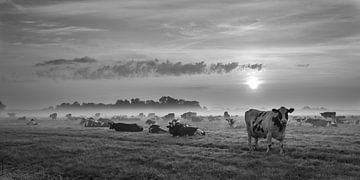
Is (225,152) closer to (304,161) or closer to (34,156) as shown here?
(304,161)

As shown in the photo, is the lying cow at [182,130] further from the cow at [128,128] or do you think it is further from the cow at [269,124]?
the cow at [269,124]

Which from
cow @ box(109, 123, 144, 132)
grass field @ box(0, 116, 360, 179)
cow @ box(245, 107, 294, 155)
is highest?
cow @ box(245, 107, 294, 155)

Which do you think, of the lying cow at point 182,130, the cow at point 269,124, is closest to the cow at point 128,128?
the lying cow at point 182,130

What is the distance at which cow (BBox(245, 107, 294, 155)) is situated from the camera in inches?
922

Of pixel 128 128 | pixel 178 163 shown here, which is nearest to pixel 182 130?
pixel 128 128

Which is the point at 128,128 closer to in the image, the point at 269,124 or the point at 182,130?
the point at 182,130

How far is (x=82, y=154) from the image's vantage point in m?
24.1

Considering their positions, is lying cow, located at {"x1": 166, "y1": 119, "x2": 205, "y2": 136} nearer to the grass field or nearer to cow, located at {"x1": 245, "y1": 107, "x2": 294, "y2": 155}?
the grass field

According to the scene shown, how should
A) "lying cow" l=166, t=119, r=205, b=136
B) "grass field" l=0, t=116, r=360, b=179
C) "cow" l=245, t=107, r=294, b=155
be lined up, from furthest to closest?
"lying cow" l=166, t=119, r=205, b=136, "cow" l=245, t=107, r=294, b=155, "grass field" l=0, t=116, r=360, b=179

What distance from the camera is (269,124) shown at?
24.0 m

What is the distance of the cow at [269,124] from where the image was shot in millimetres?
23422

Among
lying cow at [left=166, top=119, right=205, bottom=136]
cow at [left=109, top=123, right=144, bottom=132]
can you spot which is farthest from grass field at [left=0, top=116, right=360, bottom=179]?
cow at [left=109, top=123, right=144, bottom=132]

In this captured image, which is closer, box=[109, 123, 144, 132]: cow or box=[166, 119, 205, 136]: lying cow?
box=[166, 119, 205, 136]: lying cow

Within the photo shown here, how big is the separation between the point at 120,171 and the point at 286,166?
9.12 m
